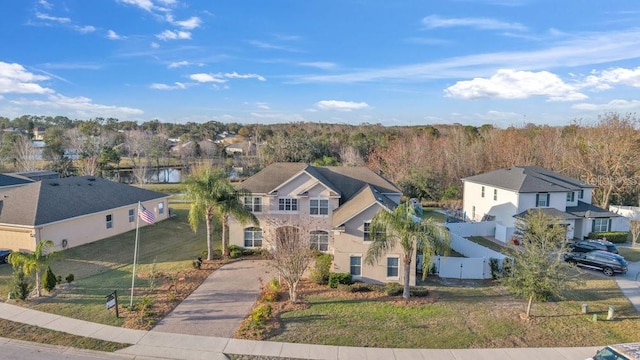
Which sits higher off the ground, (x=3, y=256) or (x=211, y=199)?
(x=211, y=199)

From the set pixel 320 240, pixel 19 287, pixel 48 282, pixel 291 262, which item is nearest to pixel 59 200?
pixel 48 282

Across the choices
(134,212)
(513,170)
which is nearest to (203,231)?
(134,212)

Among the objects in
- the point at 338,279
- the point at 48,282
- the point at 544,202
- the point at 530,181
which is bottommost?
the point at 338,279

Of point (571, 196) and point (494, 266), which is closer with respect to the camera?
point (494, 266)

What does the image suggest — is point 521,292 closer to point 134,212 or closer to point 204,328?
point 204,328

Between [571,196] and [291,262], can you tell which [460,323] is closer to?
[291,262]

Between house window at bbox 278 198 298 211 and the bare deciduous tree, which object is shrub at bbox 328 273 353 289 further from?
house window at bbox 278 198 298 211

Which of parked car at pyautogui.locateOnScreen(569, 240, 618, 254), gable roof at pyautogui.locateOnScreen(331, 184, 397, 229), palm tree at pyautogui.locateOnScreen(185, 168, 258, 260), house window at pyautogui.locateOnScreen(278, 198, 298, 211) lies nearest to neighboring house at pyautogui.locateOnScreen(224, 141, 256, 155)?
house window at pyautogui.locateOnScreen(278, 198, 298, 211)
